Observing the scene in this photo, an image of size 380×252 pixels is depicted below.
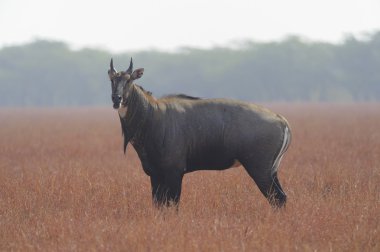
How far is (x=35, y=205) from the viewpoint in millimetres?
8758

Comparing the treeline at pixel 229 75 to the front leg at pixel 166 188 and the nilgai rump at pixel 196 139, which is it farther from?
the front leg at pixel 166 188

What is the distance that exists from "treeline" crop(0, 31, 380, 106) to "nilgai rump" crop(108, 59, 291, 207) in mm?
90491

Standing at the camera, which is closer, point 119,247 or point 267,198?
point 119,247

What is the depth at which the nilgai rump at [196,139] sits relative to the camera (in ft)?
25.8

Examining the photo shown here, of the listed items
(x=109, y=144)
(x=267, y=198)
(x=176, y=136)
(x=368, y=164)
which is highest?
(x=176, y=136)

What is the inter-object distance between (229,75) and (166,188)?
9724 centimetres

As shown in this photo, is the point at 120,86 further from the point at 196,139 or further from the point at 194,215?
the point at 194,215

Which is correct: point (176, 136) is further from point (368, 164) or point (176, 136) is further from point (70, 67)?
point (70, 67)

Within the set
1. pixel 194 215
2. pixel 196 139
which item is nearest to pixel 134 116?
pixel 196 139

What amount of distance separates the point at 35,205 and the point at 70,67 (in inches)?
4265

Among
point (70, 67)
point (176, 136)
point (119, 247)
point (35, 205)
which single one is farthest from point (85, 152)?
point (70, 67)

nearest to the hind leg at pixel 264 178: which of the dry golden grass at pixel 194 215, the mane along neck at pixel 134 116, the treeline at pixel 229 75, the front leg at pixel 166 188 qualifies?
the dry golden grass at pixel 194 215

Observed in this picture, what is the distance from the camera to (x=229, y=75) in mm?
104375

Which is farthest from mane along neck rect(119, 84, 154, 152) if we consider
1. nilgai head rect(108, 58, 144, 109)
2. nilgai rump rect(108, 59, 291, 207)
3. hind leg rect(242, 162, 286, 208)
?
hind leg rect(242, 162, 286, 208)
